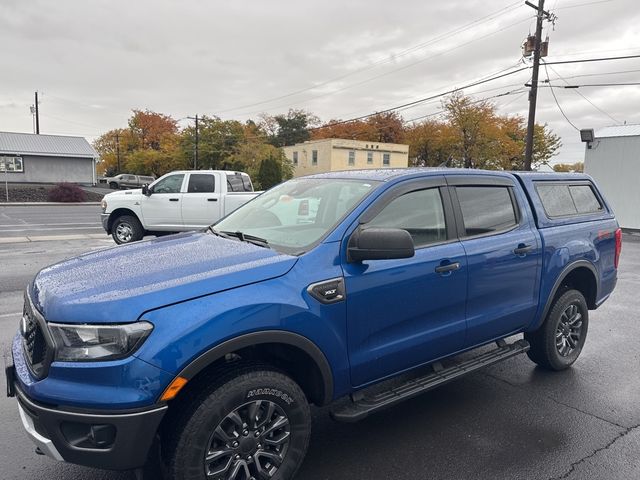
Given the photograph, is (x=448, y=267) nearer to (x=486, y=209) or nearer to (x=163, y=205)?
(x=486, y=209)

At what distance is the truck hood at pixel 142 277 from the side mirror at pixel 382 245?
0.40 m

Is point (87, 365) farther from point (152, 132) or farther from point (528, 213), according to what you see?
point (152, 132)

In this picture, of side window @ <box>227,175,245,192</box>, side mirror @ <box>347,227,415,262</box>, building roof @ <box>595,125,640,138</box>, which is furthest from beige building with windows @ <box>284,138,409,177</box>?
side mirror @ <box>347,227,415,262</box>

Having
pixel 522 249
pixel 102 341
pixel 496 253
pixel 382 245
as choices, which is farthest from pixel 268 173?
pixel 102 341

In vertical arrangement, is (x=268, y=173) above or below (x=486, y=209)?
above

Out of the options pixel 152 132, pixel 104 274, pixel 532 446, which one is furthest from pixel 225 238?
pixel 152 132

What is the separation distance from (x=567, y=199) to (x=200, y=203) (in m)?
9.18

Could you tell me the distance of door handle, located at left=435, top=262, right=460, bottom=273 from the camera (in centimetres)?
315

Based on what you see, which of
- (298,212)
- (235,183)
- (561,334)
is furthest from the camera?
(235,183)

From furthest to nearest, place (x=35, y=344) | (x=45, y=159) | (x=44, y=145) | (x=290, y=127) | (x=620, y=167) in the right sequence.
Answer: (x=290, y=127)
(x=44, y=145)
(x=45, y=159)
(x=620, y=167)
(x=35, y=344)

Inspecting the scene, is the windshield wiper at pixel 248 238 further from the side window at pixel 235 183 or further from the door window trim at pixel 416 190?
the side window at pixel 235 183

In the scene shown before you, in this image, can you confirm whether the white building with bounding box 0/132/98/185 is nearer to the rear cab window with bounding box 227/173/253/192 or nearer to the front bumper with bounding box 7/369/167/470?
the rear cab window with bounding box 227/173/253/192

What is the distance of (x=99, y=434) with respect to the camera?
2.09 m

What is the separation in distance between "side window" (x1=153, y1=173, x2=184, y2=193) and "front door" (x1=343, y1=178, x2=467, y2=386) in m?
9.67
